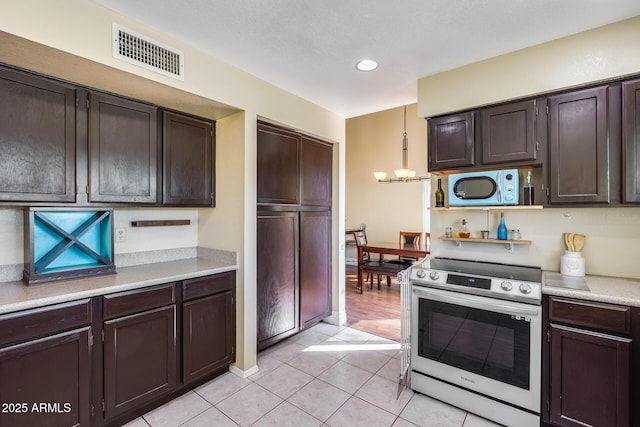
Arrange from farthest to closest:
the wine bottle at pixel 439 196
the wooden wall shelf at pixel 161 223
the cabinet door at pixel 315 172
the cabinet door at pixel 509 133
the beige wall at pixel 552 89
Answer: the cabinet door at pixel 315 172 → the wine bottle at pixel 439 196 → the wooden wall shelf at pixel 161 223 → the cabinet door at pixel 509 133 → the beige wall at pixel 552 89

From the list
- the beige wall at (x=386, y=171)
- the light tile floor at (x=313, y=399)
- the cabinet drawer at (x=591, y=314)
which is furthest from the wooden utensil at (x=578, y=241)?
the beige wall at (x=386, y=171)

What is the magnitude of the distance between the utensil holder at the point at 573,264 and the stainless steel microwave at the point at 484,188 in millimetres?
508

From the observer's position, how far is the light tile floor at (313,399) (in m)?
2.01

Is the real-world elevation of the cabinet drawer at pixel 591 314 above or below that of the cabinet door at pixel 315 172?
below

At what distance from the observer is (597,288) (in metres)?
1.84

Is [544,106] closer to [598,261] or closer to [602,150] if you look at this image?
[602,150]

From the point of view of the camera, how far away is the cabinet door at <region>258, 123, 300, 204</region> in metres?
2.78

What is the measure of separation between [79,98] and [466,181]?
9.34 ft

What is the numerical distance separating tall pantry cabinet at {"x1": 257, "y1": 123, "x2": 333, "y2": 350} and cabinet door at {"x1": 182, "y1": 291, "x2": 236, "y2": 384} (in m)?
0.35

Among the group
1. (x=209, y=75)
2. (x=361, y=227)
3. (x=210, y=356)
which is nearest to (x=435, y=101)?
(x=209, y=75)

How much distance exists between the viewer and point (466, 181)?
8.12ft

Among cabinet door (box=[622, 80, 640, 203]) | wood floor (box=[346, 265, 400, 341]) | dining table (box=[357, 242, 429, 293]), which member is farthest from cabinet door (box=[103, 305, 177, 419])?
dining table (box=[357, 242, 429, 293])

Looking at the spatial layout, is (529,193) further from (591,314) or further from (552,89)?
(591,314)

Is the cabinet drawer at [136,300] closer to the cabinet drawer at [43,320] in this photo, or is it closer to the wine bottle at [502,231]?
the cabinet drawer at [43,320]
